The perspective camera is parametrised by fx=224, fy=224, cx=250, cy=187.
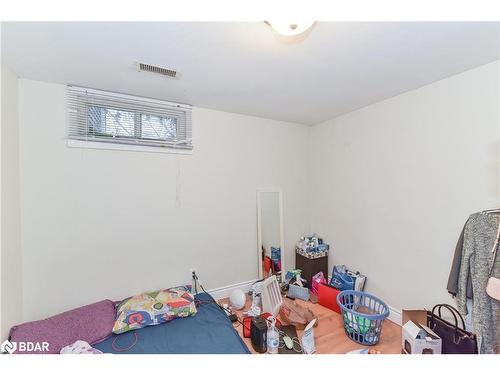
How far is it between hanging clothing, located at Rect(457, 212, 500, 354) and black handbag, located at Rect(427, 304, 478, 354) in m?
0.06

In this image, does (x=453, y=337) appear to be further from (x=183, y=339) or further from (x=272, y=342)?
(x=183, y=339)

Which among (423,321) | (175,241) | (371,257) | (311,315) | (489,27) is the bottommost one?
(311,315)

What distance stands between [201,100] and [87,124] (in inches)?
40.7

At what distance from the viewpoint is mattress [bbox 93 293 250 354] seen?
1.58 m

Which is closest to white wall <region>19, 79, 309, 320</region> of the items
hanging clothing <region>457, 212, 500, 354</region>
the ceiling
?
the ceiling

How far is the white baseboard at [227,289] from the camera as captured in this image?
2.55 m

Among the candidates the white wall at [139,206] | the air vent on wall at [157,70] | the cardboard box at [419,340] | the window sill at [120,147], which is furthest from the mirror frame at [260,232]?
the air vent on wall at [157,70]

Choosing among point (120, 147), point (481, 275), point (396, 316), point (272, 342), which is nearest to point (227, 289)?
point (272, 342)

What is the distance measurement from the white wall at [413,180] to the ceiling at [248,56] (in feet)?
0.70

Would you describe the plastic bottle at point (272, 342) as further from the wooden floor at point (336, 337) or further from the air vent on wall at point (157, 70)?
the air vent on wall at point (157, 70)

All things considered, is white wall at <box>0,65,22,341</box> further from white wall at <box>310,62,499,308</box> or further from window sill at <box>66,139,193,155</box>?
white wall at <box>310,62,499,308</box>

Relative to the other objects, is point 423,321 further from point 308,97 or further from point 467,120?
point 308,97
